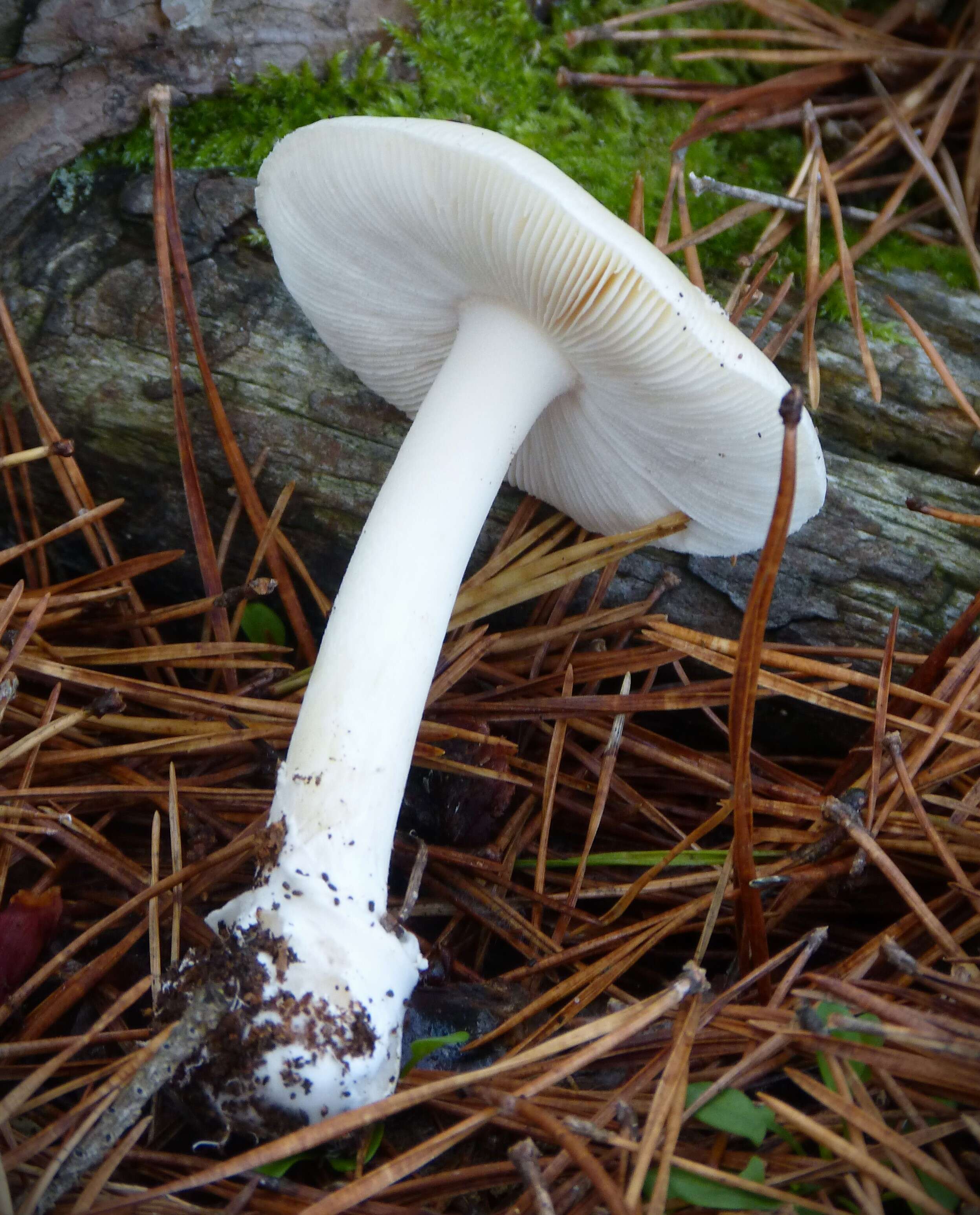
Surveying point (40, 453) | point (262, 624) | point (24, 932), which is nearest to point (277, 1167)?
point (24, 932)

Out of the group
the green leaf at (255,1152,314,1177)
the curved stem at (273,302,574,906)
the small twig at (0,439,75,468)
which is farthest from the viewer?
the small twig at (0,439,75,468)

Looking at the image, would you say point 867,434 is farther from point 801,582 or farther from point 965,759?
point 965,759

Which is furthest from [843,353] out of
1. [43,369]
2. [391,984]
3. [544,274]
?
[43,369]

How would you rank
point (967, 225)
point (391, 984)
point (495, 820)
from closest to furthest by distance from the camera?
point (391, 984)
point (495, 820)
point (967, 225)

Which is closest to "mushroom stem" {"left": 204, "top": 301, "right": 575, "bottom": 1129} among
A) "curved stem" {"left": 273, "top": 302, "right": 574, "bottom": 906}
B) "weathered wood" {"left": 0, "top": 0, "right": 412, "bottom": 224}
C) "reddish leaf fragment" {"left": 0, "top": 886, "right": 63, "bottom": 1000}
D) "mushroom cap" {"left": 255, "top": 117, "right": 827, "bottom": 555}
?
"curved stem" {"left": 273, "top": 302, "right": 574, "bottom": 906}

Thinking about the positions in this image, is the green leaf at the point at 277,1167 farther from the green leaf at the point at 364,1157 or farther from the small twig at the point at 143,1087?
the small twig at the point at 143,1087

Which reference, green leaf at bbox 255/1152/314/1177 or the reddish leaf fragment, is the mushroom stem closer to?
green leaf at bbox 255/1152/314/1177
